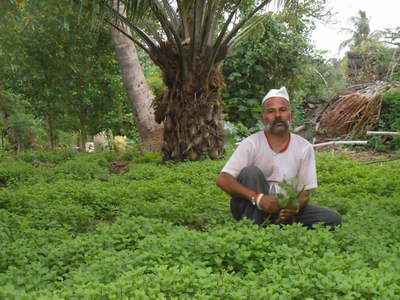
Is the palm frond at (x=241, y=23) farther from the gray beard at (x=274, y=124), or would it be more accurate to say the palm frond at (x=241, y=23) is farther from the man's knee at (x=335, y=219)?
the man's knee at (x=335, y=219)

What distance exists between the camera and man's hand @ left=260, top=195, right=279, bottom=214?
11.4ft

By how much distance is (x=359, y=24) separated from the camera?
45625 mm

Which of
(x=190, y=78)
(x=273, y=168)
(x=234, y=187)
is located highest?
(x=190, y=78)

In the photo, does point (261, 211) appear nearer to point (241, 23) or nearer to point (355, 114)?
point (241, 23)

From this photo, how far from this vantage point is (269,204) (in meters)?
3.48

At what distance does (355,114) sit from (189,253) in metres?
10.6

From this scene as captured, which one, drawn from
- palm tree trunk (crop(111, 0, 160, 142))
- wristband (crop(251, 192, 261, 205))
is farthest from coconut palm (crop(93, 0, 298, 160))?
wristband (crop(251, 192, 261, 205))

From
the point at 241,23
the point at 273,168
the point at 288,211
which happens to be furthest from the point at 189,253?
the point at 241,23

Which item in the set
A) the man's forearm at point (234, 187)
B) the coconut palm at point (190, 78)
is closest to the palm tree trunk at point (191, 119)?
the coconut palm at point (190, 78)

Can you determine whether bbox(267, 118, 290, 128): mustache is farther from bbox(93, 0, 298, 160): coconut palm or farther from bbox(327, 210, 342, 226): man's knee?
bbox(93, 0, 298, 160): coconut palm

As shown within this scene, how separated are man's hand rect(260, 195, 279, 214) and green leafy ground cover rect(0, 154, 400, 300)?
0.15m

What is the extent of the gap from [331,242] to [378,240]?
463 mm

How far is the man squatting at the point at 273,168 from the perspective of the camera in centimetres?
Result: 374

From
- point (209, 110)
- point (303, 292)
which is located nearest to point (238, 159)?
point (303, 292)
